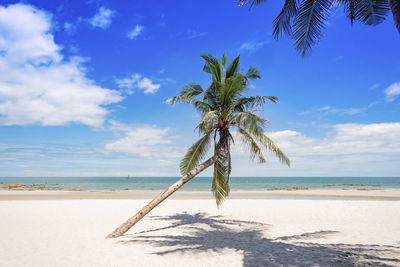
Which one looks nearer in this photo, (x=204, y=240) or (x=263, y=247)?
(x=263, y=247)

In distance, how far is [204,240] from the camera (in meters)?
7.91

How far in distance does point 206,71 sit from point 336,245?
7.70 meters

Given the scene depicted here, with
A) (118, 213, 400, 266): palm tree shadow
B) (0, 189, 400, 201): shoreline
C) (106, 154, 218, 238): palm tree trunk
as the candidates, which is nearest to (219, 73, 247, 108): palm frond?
(106, 154, 218, 238): palm tree trunk

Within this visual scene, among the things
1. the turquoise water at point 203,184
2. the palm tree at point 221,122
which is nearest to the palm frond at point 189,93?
the palm tree at point 221,122

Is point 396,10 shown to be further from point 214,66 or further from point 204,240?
point 204,240

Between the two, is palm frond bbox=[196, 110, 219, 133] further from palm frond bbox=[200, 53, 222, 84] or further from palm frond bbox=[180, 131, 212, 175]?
palm frond bbox=[200, 53, 222, 84]

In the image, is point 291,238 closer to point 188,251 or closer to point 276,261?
point 276,261

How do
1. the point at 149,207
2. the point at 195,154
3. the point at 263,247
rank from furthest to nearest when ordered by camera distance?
the point at 195,154, the point at 149,207, the point at 263,247

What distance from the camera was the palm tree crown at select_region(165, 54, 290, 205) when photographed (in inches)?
336

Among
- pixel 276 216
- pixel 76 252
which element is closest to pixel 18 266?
pixel 76 252

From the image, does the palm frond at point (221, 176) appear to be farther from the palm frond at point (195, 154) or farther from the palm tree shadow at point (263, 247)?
the palm tree shadow at point (263, 247)

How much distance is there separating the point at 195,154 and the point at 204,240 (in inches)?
121

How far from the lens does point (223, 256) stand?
20.5 ft

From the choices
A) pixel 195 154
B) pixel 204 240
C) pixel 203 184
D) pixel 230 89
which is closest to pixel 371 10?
pixel 230 89
